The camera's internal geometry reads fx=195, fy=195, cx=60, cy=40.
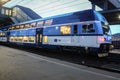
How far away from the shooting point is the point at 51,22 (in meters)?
19.7

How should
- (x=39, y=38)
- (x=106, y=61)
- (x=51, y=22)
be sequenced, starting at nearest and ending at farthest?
(x=106, y=61), (x=51, y=22), (x=39, y=38)

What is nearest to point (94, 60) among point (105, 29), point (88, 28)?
Result: point (88, 28)

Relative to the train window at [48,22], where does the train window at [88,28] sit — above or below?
below

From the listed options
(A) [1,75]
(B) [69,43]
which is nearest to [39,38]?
(B) [69,43]

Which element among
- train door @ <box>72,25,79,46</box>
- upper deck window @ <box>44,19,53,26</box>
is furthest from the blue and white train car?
train door @ <box>72,25,79,46</box>

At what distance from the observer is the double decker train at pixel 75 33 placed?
565 inches

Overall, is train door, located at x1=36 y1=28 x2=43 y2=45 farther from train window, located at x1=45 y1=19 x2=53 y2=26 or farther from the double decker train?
train window, located at x1=45 y1=19 x2=53 y2=26

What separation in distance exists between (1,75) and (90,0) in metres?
26.4

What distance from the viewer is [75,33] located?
1595 cm

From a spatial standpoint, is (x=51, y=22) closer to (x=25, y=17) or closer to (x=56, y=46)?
(x=56, y=46)

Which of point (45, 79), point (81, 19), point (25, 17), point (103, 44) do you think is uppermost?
point (25, 17)

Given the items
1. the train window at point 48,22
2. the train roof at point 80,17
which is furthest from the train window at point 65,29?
the train window at point 48,22

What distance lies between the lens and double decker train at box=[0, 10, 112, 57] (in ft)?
47.1

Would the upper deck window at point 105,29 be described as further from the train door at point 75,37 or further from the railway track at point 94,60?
the train door at point 75,37
